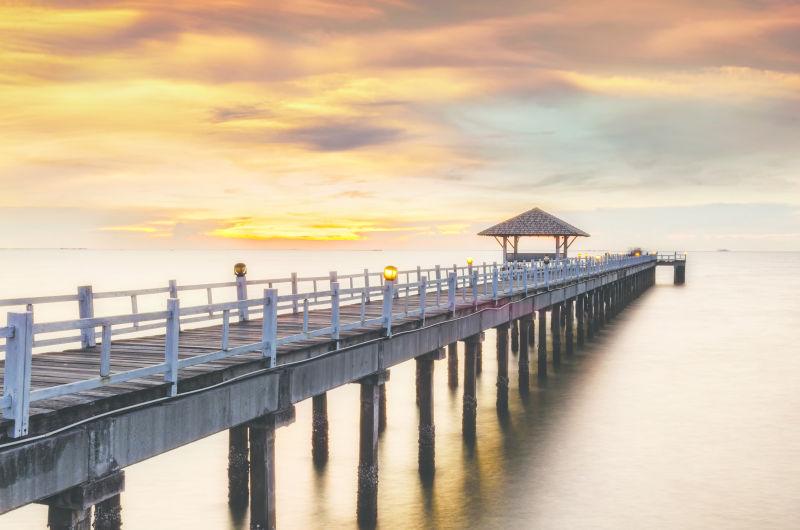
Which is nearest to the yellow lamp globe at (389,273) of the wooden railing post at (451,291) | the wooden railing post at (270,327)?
the wooden railing post at (451,291)

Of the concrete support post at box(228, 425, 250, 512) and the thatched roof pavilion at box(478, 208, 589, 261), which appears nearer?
the concrete support post at box(228, 425, 250, 512)

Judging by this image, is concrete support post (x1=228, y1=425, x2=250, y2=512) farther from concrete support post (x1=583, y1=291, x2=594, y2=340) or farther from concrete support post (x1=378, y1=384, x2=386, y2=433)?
concrete support post (x1=583, y1=291, x2=594, y2=340)

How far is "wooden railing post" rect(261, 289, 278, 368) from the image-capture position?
11.1 m

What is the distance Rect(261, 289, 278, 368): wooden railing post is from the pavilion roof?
149 ft

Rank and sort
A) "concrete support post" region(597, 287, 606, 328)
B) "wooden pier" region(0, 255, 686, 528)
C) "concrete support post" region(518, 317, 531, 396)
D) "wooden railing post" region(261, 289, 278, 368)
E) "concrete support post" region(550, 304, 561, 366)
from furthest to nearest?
"concrete support post" region(597, 287, 606, 328)
"concrete support post" region(550, 304, 561, 366)
"concrete support post" region(518, 317, 531, 396)
"wooden railing post" region(261, 289, 278, 368)
"wooden pier" region(0, 255, 686, 528)

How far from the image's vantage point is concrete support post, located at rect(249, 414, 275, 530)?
11.2m

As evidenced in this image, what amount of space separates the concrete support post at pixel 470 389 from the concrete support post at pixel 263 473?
995 centimetres

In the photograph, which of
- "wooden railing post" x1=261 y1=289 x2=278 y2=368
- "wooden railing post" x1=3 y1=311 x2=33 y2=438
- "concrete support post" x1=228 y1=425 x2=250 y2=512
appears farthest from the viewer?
"concrete support post" x1=228 y1=425 x2=250 y2=512

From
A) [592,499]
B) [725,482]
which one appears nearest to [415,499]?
[592,499]

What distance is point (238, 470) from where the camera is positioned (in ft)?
54.3

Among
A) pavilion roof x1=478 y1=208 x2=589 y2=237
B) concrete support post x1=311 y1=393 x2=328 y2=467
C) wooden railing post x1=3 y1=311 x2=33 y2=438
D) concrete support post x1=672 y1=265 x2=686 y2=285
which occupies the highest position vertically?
pavilion roof x1=478 y1=208 x2=589 y2=237

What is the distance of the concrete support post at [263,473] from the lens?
36.7ft

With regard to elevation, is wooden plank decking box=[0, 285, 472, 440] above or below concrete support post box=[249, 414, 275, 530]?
above

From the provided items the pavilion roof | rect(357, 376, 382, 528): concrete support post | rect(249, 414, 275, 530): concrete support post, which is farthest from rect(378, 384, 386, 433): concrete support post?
the pavilion roof
